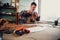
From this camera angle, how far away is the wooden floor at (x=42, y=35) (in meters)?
1.63

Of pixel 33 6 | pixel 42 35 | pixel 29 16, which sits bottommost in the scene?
pixel 42 35

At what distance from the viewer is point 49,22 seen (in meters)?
1.67

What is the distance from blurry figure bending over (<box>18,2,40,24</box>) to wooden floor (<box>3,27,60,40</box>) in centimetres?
17

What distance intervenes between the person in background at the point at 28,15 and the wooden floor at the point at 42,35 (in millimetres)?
176

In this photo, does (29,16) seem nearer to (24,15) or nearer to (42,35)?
(24,15)

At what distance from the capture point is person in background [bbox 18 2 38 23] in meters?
1.67

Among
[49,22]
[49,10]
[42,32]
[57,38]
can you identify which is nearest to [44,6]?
[49,10]

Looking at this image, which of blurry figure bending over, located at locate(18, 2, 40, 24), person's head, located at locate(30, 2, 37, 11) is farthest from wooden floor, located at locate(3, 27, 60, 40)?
person's head, located at locate(30, 2, 37, 11)

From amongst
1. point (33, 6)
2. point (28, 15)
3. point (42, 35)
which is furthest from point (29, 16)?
point (42, 35)

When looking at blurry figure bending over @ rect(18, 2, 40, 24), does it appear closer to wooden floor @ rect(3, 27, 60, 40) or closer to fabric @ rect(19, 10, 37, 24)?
fabric @ rect(19, 10, 37, 24)

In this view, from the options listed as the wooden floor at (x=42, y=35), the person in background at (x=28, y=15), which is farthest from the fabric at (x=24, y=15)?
the wooden floor at (x=42, y=35)

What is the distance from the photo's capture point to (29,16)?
1.68 meters

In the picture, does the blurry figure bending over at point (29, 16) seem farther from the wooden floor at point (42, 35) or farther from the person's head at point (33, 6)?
the wooden floor at point (42, 35)

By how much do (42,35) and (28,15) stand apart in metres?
0.30
